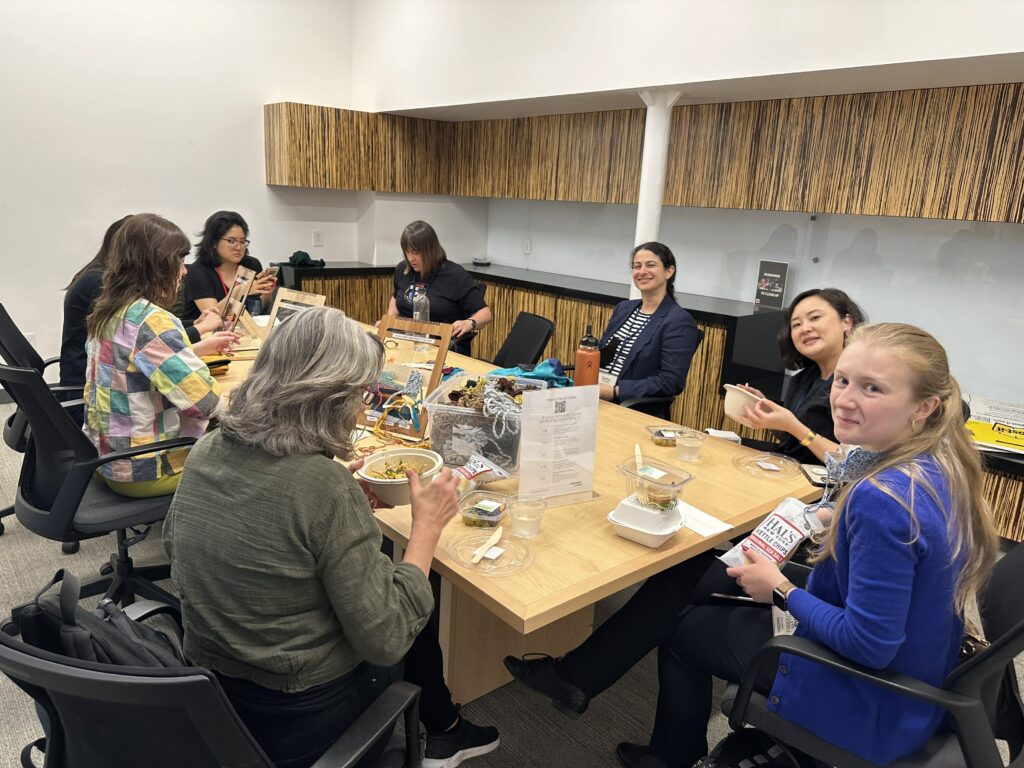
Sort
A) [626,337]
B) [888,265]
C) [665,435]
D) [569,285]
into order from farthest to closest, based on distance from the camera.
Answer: [569,285], [888,265], [626,337], [665,435]

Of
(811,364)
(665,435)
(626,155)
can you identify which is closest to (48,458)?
(665,435)

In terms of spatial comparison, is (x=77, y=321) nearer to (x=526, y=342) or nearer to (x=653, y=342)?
(x=526, y=342)

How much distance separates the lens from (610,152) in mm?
5039

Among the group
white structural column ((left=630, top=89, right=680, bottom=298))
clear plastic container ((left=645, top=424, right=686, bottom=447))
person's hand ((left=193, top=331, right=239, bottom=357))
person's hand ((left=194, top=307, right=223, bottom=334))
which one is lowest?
clear plastic container ((left=645, top=424, right=686, bottom=447))

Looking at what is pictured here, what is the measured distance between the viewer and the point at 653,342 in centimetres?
325

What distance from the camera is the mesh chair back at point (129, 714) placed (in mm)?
826

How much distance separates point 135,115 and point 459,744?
16.2ft

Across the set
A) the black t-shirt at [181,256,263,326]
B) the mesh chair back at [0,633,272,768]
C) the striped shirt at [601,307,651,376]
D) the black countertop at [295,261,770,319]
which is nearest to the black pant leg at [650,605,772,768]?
the mesh chair back at [0,633,272,768]

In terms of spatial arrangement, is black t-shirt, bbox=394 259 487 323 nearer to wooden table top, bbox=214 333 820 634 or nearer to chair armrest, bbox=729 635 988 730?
wooden table top, bbox=214 333 820 634

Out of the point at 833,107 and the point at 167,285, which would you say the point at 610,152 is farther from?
the point at 167,285

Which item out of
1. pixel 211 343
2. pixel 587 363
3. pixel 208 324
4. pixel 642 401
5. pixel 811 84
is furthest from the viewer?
pixel 811 84

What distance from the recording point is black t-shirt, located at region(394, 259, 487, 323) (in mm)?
4133

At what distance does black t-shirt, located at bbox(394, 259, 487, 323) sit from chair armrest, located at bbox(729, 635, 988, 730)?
3.02 m

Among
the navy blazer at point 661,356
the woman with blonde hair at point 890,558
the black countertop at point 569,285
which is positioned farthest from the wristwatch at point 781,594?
the black countertop at point 569,285
